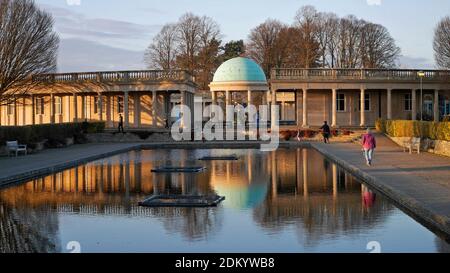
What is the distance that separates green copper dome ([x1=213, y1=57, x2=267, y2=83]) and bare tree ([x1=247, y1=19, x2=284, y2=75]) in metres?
17.2

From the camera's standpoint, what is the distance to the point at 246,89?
61.8 m

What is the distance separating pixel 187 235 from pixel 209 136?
4020cm

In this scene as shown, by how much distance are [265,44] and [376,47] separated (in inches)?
560

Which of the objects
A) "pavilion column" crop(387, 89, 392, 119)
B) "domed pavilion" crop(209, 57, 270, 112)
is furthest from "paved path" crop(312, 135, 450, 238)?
"domed pavilion" crop(209, 57, 270, 112)

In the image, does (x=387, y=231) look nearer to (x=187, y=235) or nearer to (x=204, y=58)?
(x=187, y=235)

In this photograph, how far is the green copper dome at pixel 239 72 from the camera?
6203cm

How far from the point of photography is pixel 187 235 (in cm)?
1225

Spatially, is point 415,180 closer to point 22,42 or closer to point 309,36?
point 22,42

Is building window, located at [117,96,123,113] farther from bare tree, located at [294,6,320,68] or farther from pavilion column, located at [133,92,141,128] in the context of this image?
bare tree, located at [294,6,320,68]

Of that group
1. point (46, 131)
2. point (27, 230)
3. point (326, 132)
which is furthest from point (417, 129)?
point (27, 230)

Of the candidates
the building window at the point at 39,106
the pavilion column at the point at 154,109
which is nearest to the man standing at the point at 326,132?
the pavilion column at the point at 154,109

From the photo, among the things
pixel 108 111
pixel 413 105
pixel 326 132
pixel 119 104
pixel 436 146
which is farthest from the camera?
pixel 108 111

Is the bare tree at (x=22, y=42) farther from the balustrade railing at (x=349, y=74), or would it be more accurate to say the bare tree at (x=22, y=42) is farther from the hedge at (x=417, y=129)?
the hedge at (x=417, y=129)

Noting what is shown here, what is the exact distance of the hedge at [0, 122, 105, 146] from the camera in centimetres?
3453
